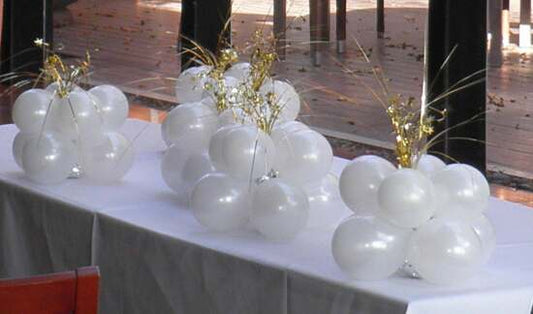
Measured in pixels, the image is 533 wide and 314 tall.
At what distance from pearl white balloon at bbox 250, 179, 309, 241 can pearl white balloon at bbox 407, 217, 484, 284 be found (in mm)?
319

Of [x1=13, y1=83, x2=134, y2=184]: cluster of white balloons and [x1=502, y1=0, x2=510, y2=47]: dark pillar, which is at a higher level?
[x1=502, y1=0, x2=510, y2=47]: dark pillar

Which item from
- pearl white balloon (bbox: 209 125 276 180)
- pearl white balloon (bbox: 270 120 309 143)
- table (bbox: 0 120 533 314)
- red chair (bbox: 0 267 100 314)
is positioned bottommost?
table (bbox: 0 120 533 314)

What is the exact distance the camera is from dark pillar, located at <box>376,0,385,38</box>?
6.46 metres

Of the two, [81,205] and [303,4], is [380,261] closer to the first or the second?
[81,205]

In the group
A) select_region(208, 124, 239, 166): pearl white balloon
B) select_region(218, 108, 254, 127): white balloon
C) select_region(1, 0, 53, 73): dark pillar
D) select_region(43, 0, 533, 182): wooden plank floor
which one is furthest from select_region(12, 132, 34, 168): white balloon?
select_region(1, 0, 53, 73): dark pillar

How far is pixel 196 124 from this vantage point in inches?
116

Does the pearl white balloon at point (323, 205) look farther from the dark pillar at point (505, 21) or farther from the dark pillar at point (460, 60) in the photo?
the dark pillar at point (505, 21)

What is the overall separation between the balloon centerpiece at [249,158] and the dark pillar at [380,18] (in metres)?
3.51

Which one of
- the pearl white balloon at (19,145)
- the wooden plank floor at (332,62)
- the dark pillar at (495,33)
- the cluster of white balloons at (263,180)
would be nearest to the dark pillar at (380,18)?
the wooden plank floor at (332,62)

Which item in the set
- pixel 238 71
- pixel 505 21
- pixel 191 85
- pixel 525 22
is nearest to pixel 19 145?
pixel 191 85

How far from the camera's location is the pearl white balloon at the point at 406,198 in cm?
226

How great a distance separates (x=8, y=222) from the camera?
3.16 metres

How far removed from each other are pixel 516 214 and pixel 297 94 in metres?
0.60

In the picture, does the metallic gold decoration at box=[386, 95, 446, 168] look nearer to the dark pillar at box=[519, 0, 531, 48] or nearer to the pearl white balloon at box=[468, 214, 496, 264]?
the pearl white balloon at box=[468, 214, 496, 264]
